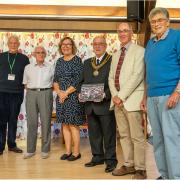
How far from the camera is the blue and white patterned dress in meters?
3.90

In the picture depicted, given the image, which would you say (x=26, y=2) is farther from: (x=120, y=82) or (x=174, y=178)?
(x=174, y=178)

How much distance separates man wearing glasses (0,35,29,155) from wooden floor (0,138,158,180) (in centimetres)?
42

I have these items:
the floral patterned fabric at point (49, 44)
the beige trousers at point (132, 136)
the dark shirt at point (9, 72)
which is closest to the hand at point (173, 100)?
the beige trousers at point (132, 136)

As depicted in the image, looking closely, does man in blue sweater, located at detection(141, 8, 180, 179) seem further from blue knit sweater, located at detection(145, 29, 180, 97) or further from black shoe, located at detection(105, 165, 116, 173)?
black shoe, located at detection(105, 165, 116, 173)

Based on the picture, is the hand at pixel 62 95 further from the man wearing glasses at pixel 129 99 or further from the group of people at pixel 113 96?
the man wearing glasses at pixel 129 99

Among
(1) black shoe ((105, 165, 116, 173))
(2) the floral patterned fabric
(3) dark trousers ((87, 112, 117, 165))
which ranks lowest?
(1) black shoe ((105, 165, 116, 173))

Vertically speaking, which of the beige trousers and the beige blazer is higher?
the beige blazer

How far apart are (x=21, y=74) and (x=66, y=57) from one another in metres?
0.78

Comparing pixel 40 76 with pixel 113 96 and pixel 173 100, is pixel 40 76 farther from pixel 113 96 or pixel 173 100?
pixel 173 100

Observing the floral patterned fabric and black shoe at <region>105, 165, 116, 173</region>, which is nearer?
black shoe at <region>105, 165, 116, 173</region>

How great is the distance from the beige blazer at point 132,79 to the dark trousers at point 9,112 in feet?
5.71

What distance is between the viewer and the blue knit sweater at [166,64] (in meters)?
2.59

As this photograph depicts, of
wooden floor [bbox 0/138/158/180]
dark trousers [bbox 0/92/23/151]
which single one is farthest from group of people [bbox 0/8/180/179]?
wooden floor [bbox 0/138/158/180]

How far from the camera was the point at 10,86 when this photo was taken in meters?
4.38
